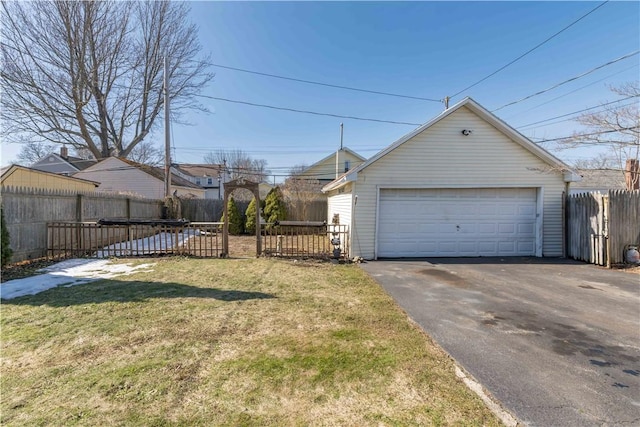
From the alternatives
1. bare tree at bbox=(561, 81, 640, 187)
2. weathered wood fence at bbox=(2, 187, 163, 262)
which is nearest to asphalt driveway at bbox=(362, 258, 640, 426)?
bare tree at bbox=(561, 81, 640, 187)

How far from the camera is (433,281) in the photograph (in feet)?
20.7

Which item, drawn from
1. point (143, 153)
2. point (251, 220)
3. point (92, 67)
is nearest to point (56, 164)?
point (143, 153)

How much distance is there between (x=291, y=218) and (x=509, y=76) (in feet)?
42.9

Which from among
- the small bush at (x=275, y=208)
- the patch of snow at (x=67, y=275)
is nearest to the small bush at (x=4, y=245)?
the patch of snow at (x=67, y=275)

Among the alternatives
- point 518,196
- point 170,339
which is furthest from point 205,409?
point 518,196

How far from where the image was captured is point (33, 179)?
11.9 meters

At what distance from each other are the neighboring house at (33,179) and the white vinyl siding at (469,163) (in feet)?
43.2

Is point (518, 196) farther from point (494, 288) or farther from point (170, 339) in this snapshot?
point (170, 339)

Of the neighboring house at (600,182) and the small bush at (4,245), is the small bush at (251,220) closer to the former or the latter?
the small bush at (4,245)

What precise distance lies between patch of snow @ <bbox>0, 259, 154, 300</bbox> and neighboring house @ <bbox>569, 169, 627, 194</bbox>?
92.5 ft

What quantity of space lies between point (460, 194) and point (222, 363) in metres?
8.65

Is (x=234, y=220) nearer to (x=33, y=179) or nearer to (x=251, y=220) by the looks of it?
(x=251, y=220)

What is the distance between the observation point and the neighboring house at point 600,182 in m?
21.7

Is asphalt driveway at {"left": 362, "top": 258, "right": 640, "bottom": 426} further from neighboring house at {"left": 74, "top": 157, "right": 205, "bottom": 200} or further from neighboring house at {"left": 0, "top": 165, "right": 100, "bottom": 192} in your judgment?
neighboring house at {"left": 74, "top": 157, "right": 205, "bottom": 200}
